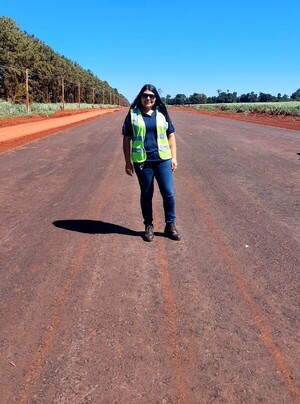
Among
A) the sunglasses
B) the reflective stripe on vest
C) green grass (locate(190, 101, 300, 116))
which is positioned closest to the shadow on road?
the reflective stripe on vest

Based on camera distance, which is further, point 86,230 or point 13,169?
point 13,169

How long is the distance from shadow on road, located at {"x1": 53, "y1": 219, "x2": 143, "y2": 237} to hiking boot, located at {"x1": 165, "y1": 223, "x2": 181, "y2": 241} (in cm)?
34

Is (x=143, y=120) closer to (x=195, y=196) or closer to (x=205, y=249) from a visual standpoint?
(x=205, y=249)

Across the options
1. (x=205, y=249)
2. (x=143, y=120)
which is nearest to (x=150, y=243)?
(x=205, y=249)

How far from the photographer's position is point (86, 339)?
2.45 meters

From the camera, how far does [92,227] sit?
464 centimetres

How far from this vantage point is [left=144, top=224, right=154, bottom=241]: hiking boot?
4242mm

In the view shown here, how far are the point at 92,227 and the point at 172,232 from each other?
1076 millimetres

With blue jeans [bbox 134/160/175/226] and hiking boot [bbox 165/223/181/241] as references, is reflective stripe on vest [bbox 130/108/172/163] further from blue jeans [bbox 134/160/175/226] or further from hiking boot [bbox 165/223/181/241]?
hiking boot [bbox 165/223/181/241]

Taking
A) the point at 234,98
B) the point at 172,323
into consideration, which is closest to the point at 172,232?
the point at 172,323

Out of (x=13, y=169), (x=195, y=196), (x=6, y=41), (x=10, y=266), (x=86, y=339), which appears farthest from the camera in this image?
(x=6, y=41)

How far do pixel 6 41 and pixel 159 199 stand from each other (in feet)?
197

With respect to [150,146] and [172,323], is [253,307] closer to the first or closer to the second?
[172,323]

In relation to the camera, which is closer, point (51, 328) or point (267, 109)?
point (51, 328)
